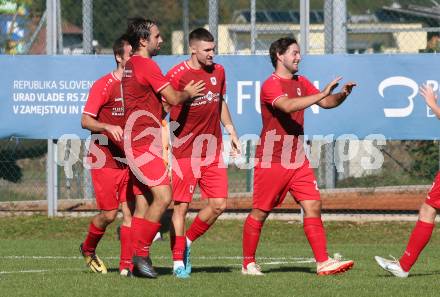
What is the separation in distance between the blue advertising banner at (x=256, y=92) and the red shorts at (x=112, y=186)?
565 cm

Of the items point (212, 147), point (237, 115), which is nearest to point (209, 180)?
point (212, 147)

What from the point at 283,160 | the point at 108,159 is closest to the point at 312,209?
the point at 283,160

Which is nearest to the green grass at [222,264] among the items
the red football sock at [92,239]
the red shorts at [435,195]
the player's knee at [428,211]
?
the red football sock at [92,239]

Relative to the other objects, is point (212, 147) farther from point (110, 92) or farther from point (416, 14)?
point (416, 14)

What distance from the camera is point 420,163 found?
20.3 metres

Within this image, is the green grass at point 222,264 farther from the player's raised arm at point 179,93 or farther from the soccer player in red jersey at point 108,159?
the player's raised arm at point 179,93

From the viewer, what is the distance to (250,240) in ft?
38.6

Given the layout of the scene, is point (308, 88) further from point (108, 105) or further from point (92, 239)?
point (92, 239)

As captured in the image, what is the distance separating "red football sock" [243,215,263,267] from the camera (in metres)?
11.7

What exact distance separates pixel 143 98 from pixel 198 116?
971 millimetres

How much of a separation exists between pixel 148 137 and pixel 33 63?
7618 millimetres

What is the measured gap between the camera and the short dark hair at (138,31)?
10.8m

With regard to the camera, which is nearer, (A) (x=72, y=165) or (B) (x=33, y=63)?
(B) (x=33, y=63)

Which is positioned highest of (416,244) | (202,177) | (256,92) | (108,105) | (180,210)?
(256,92)
